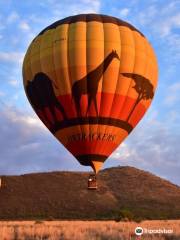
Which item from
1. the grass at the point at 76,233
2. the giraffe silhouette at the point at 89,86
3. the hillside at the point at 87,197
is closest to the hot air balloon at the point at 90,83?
the giraffe silhouette at the point at 89,86

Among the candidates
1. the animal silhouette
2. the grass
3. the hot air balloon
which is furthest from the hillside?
the hot air balloon

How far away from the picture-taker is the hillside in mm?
88438

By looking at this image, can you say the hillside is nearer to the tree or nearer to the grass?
the grass

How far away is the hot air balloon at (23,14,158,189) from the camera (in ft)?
110

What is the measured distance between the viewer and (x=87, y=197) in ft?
330

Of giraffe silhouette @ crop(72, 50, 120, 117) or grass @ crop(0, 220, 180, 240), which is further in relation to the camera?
giraffe silhouette @ crop(72, 50, 120, 117)

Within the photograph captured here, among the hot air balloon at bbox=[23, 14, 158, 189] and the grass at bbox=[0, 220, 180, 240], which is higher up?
the hot air balloon at bbox=[23, 14, 158, 189]

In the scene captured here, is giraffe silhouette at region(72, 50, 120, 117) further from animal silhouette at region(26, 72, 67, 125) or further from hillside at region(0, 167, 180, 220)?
hillside at region(0, 167, 180, 220)

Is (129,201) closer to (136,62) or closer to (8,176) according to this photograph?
(8,176)

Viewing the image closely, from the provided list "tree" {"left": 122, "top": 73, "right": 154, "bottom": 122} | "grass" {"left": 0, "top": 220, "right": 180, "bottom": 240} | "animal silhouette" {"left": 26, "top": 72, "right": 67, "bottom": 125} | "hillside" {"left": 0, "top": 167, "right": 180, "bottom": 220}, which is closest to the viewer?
"grass" {"left": 0, "top": 220, "right": 180, "bottom": 240}

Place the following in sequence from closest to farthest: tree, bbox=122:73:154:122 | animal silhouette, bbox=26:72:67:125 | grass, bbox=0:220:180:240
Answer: grass, bbox=0:220:180:240 < animal silhouette, bbox=26:72:67:125 < tree, bbox=122:73:154:122

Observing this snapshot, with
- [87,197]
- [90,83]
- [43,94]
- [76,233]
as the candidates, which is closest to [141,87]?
[90,83]

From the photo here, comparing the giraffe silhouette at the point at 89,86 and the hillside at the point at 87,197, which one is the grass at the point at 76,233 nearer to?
the giraffe silhouette at the point at 89,86

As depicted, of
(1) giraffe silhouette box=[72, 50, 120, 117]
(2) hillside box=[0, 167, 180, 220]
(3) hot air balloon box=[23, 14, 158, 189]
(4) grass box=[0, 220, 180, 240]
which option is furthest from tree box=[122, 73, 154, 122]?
(2) hillside box=[0, 167, 180, 220]
